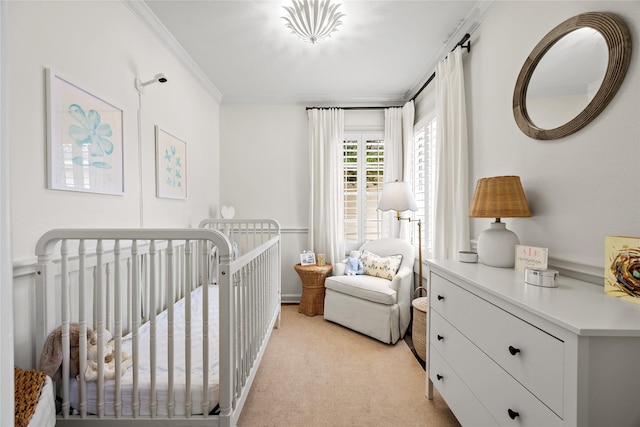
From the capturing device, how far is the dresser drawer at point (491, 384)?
81 centimetres

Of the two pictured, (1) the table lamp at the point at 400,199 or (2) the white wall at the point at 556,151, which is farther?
(1) the table lamp at the point at 400,199

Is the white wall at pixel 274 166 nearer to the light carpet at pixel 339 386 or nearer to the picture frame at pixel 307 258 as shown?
the picture frame at pixel 307 258

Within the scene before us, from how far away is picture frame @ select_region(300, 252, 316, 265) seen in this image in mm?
3047

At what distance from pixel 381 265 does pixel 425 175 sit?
1.06m

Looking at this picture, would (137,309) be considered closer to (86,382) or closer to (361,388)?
(86,382)

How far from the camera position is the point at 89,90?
1396 millimetres

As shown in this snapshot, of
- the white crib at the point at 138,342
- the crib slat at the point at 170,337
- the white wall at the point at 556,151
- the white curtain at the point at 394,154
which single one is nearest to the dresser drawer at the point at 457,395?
the white wall at the point at 556,151

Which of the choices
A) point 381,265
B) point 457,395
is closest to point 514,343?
point 457,395

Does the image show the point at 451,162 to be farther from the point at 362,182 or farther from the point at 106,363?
the point at 106,363

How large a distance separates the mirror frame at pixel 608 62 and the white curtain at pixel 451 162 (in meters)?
0.54

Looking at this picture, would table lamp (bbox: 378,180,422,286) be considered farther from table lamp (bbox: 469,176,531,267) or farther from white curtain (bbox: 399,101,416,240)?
table lamp (bbox: 469,176,531,267)

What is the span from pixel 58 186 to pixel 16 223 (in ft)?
0.78

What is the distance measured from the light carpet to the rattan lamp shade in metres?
1.17

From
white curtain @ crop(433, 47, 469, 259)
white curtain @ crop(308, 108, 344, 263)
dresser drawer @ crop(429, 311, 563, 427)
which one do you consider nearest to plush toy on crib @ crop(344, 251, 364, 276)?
white curtain @ crop(308, 108, 344, 263)
